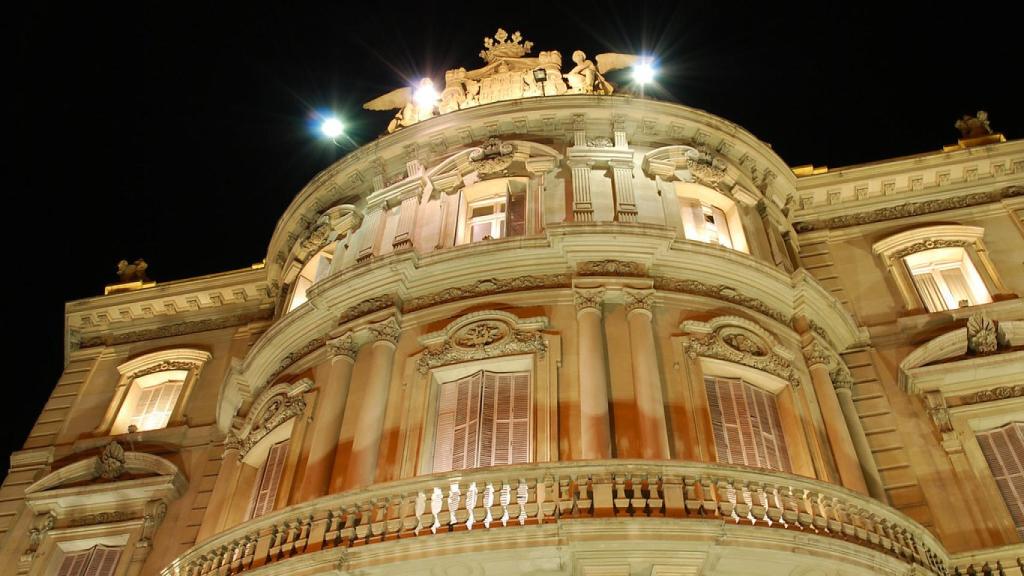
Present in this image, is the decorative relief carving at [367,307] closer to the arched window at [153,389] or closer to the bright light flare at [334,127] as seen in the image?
the arched window at [153,389]

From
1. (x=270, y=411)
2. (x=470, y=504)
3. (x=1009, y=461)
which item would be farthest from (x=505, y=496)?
(x=1009, y=461)

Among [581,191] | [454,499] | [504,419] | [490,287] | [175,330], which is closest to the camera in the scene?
[454,499]

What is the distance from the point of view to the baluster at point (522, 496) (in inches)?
459

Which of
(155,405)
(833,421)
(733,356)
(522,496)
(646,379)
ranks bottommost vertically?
(522,496)

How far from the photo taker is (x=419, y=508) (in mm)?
12516

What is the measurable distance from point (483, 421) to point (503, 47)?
12653 millimetres

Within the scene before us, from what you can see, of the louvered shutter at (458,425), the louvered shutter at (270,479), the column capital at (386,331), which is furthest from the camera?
the column capital at (386,331)

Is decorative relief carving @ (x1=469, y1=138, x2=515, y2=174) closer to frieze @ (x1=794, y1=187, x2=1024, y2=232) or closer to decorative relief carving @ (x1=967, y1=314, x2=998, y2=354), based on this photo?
frieze @ (x1=794, y1=187, x2=1024, y2=232)

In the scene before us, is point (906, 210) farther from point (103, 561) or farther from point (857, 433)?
point (103, 561)

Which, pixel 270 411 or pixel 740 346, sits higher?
pixel 740 346

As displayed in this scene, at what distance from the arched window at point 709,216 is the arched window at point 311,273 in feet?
27.6

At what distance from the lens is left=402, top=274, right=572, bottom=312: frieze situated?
16656mm

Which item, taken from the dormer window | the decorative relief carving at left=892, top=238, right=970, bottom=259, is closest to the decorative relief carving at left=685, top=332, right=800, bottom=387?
the dormer window

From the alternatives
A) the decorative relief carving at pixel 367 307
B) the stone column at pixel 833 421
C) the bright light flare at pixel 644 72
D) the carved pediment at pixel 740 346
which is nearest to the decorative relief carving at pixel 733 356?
the carved pediment at pixel 740 346
